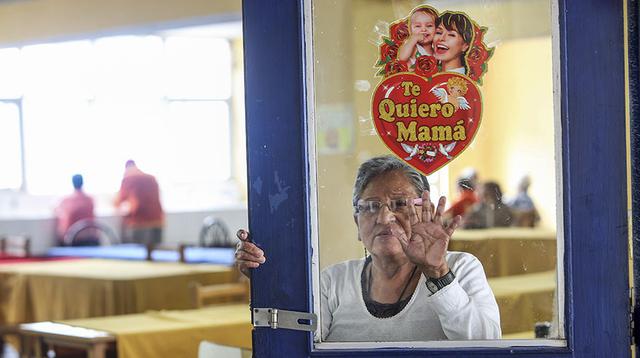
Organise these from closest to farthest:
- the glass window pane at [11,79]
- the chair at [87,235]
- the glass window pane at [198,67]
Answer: the chair at [87,235]
the glass window pane at [11,79]
the glass window pane at [198,67]

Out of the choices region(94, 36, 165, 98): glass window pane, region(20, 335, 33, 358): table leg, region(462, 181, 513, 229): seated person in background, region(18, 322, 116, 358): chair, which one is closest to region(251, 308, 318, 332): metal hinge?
region(462, 181, 513, 229): seated person in background

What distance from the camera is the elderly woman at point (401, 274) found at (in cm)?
244

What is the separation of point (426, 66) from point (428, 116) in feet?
0.37

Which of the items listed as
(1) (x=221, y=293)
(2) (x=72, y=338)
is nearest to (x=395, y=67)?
(2) (x=72, y=338)

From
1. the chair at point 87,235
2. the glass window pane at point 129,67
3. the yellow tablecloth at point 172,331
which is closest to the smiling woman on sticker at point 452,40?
the yellow tablecloth at point 172,331

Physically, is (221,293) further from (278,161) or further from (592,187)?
(592,187)

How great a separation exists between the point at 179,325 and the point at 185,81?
848 cm

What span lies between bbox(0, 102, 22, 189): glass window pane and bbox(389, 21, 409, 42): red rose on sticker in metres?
9.68

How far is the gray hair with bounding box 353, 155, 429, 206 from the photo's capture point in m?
2.45

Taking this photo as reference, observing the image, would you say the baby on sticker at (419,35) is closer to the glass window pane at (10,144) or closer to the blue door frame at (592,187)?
the blue door frame at (592,187)

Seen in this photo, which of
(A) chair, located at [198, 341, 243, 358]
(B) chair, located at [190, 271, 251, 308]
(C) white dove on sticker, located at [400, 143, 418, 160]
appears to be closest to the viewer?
(C) white dove on sticker, located at [400, 143, 418, 160]

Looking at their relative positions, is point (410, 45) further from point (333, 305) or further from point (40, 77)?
point (40, 77)

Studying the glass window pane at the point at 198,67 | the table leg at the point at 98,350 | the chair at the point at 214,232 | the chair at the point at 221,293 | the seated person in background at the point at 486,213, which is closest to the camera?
the seated person in background at the point at 486,213

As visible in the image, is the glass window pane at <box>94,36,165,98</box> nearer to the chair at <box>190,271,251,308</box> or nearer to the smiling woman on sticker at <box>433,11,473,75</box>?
the chair at <box>190,271,251,308</box>
